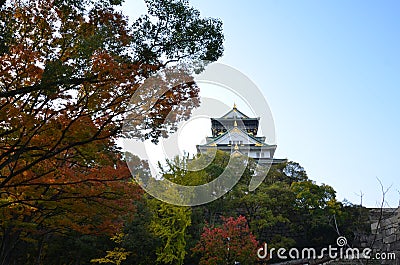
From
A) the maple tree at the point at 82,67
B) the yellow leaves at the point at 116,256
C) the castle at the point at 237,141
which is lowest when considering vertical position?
the yellow leaves at the point at 116,256

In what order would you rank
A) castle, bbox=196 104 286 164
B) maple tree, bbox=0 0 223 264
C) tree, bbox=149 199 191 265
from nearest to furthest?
1. maple tree, bbox=0 0 223 264
2. tree, bbox=149 199 191 265
3. castle, bbox=196 104 286 164

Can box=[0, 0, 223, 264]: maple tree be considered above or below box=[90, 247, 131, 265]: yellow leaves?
above

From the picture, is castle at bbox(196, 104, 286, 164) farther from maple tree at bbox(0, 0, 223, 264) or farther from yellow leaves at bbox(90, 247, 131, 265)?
maple tree at bbox(0, 0, 223, 264)

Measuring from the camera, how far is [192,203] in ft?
54.2

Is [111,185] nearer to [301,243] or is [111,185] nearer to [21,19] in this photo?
[21,19]

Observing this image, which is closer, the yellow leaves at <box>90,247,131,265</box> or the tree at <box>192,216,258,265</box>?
the tree at <box>192,216,258,265</box>

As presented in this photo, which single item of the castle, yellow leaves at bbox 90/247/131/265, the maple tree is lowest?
yellow leaves at bbox 90/247/131/265

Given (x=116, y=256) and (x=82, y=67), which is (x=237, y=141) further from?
(x=82, y=67)

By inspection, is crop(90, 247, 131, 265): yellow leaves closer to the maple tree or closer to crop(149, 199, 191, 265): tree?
crop(149, 199, 191, 265): tree

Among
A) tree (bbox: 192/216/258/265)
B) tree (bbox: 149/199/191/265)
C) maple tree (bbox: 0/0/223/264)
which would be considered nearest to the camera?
maple tree (bbox: 0/0/223/264)

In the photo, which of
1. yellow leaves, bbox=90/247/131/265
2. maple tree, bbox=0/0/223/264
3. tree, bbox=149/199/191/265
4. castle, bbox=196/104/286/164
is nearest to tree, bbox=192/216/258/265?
tree, bbox=149/199/191/265

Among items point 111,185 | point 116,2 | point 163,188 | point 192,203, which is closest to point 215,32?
point 116,2

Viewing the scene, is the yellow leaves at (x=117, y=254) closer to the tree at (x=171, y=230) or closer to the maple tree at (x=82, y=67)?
the tree at (x=171, y=230)

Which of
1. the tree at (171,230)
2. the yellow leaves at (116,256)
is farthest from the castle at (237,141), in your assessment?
the yellow leaves at (116,256)
